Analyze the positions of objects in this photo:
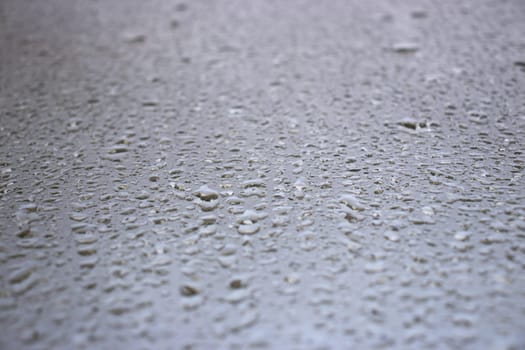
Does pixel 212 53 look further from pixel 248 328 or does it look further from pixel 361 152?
pixel 248 328

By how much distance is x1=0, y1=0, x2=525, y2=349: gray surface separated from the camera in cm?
53

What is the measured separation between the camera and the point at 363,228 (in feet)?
2.12

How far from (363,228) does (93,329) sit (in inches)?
13.4

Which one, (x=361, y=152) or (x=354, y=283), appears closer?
(x=354, y=283)

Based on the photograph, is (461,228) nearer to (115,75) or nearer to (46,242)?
(46,242)

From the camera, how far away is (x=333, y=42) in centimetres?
125

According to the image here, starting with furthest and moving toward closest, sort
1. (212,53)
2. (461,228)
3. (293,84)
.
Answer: (212,53) → (293,84) → (461,228)

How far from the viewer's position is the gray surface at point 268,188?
0.53 metres

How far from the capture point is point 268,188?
2.42ft

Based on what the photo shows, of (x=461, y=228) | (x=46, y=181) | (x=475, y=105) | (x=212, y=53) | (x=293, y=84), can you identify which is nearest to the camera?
(x=461, y=228)

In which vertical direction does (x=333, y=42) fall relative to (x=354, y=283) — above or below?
above

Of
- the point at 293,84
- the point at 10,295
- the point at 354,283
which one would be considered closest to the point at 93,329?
the point at 10,295

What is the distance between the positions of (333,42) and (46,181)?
774 millimetres

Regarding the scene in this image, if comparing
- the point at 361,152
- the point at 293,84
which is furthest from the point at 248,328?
the point at 293,84
